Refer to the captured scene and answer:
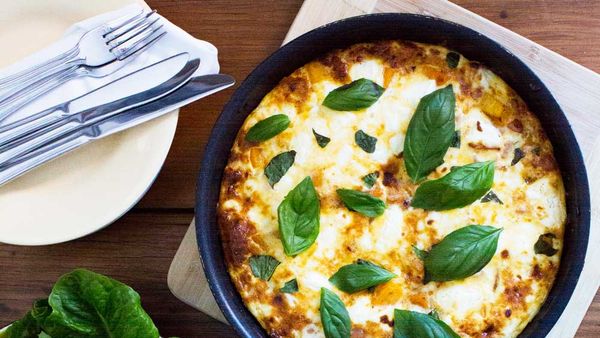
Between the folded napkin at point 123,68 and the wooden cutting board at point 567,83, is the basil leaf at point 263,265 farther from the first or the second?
the wooden cutting board at point 567,83

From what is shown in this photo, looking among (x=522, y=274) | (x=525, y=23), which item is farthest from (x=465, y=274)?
(x=525, y=23)

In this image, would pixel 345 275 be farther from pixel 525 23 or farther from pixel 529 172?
pixel 525 23

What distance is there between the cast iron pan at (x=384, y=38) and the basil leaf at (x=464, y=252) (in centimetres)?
19

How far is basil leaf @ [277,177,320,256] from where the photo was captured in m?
1.61

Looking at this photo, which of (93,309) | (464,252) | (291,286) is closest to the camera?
(464,252)

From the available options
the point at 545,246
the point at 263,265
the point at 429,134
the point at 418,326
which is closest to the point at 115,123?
the point at 263,265

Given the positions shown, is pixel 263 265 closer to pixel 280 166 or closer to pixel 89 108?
pixel 280 166

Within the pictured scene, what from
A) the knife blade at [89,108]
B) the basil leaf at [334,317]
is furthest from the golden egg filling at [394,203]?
the knife blade at [89,108]

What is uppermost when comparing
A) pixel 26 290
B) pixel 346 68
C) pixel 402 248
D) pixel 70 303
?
pixel 346 68

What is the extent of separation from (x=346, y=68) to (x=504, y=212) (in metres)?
0.50

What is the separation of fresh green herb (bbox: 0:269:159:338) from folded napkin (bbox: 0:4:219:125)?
1.48ft

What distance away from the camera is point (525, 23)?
75.8 inches

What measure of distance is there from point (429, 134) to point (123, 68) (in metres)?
0.82

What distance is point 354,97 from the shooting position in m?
1.66
